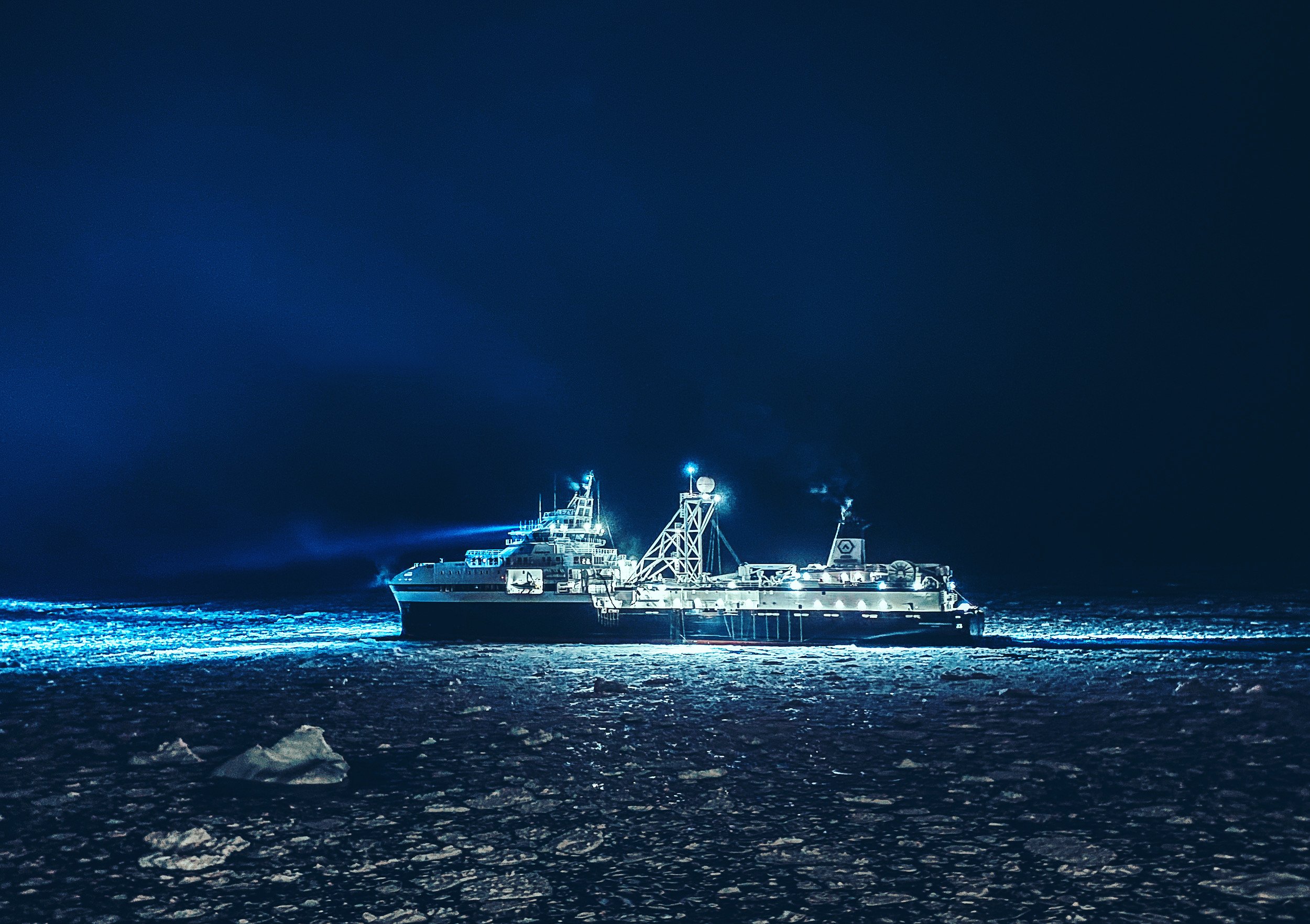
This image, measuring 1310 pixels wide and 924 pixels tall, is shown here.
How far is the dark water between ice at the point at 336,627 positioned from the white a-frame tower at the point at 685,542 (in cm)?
1608

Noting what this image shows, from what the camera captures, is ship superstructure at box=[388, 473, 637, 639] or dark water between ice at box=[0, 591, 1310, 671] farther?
ship superstructure at box=[388, 473, 637, 639]

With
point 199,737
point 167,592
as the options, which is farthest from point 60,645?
point 167,592

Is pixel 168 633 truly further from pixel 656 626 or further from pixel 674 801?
pixel 674 801

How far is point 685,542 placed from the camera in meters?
48.1

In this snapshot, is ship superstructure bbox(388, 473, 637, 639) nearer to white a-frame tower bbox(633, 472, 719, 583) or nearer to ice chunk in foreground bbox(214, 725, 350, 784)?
white a-frame tower bbox(633, 472, 719, 583)

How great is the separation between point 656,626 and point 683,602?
2086 millimetres

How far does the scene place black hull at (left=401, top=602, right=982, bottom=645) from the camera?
41.4 m

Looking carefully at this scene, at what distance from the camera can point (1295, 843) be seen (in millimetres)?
9602

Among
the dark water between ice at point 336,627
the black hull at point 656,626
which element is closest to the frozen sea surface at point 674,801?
the dark water between ice at point 336,627

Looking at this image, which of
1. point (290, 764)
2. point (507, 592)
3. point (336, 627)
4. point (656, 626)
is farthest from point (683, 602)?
point (290, 764)

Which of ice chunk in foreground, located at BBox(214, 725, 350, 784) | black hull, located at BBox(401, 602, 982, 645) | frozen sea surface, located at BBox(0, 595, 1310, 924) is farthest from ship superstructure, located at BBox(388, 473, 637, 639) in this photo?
ice chunk in foreground, located at BBox(214, 725, 350, 784)

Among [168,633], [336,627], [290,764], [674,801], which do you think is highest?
[168,633]

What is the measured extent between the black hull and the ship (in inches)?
2.2

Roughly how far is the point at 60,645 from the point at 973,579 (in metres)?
130
